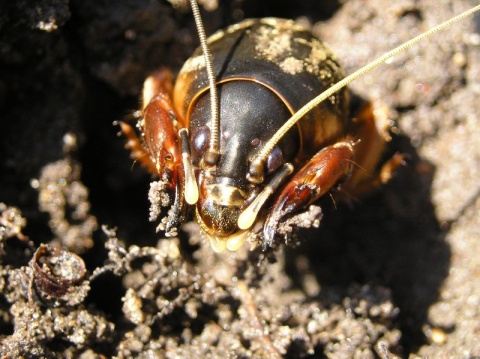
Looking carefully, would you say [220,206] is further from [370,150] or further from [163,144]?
[370,150]

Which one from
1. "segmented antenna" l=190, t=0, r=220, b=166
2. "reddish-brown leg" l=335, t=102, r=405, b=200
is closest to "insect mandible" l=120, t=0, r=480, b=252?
"segmented antenna" l=190, t=0, r=220, b=166

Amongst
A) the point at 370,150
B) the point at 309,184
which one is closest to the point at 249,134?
the point at 309,184

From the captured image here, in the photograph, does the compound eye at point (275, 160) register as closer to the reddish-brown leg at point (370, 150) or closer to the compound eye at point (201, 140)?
the compound eye at point (201, 140)

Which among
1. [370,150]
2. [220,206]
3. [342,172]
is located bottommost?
[370,150]

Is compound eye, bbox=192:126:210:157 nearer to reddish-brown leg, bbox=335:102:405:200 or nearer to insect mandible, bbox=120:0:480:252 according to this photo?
insect mandible, bbox=120:0:480:252

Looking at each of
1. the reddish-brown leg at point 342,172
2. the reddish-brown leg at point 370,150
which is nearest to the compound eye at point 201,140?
the reddish-brown leg at point 342,172

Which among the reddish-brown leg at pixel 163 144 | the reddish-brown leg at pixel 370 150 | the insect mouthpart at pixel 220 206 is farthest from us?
the reddish-brown leg at pixel 370 150

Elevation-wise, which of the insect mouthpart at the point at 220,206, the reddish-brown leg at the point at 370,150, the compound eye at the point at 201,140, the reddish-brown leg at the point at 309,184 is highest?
the compound eye at the point at 201,140

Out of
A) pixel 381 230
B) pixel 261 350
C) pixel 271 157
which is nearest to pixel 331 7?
pixel 381 230

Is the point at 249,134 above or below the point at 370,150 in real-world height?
above
